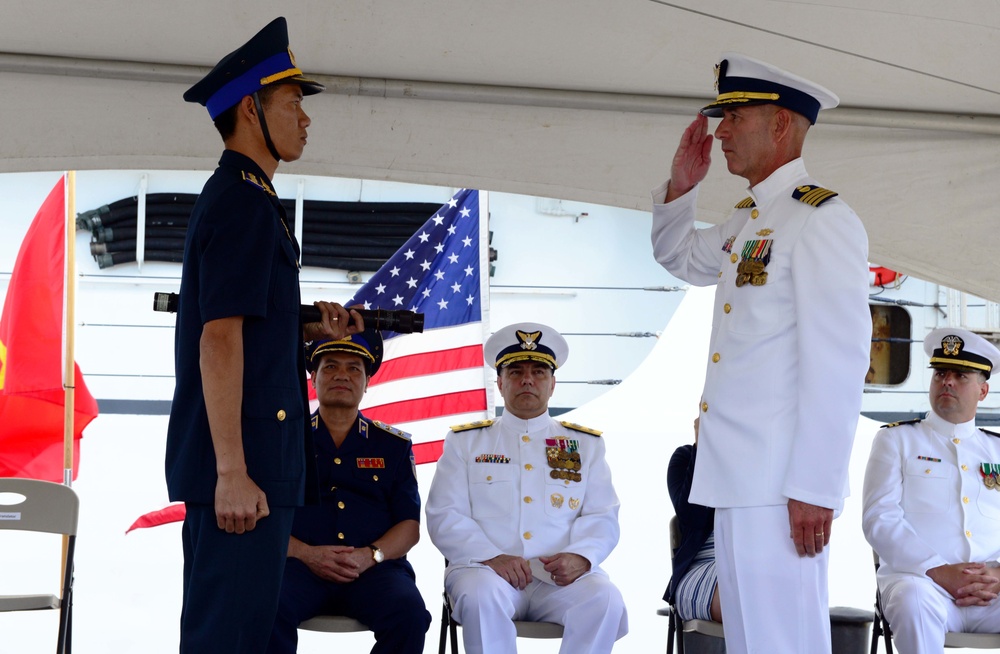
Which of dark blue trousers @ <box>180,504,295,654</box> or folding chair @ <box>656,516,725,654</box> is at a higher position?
dark blue trousers @ <box>180,504,295,654</box>

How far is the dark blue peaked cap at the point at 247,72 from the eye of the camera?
1920 millimetres

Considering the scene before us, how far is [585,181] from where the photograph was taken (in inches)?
133

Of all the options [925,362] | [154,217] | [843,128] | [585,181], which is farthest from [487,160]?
[925,362]

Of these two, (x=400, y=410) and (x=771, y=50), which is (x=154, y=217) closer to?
(x=400, y=410)

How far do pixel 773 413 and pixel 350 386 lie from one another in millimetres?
1823

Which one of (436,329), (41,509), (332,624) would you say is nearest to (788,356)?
(332,624)

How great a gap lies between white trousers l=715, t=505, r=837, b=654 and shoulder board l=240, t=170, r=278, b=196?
112 centimetres

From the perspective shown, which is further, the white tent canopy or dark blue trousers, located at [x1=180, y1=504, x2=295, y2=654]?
the white tent canopy

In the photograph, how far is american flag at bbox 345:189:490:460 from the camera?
16.0 feet

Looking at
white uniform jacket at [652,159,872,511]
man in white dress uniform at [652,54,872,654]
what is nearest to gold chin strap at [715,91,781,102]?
man in white dress uniform at [652,54,872,654]

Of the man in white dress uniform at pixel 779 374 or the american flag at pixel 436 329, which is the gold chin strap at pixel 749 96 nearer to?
the man in white dress uniform at pixel 779 374

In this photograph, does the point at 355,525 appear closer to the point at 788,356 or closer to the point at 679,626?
the point at 679,626

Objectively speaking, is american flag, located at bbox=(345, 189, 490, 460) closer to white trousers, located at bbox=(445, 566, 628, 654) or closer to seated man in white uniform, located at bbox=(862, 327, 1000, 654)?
white trousers, located at bbox=(445, 566, 628, 654)

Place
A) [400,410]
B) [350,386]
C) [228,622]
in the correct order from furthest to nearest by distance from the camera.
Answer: [400,410]
[350,386]
[228,622]
